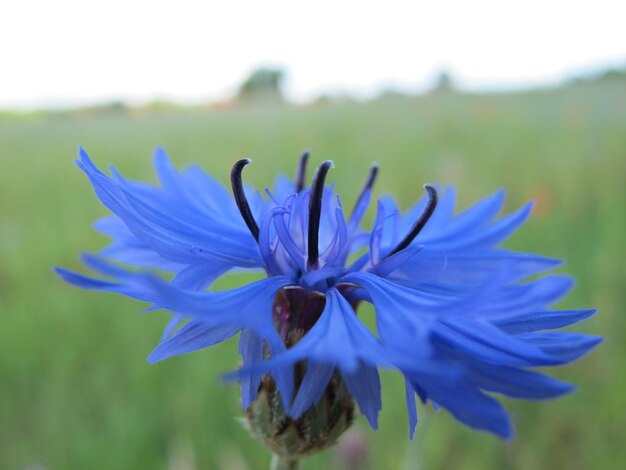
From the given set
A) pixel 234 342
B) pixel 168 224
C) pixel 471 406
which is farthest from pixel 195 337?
pixel 234 342

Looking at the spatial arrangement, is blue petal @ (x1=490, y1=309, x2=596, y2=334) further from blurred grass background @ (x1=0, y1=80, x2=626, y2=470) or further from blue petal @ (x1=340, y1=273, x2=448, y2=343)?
blurred grass background @ (x1=0, y1=80, x2=626, y2=470)


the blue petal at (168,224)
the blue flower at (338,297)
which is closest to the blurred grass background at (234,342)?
the blue flower at (338,297)

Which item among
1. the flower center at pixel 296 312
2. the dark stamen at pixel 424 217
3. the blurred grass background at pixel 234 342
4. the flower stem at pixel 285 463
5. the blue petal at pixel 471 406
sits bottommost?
the blurred grass background at pixel 234 342

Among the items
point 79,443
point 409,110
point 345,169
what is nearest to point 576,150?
point 345,169

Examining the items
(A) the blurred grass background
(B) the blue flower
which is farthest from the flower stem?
(A) the blurred grass background

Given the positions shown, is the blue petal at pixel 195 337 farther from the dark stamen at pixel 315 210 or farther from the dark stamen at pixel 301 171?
the dark stamen at pixel 301 171

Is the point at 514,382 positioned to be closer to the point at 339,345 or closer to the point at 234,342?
the point at 339,345
